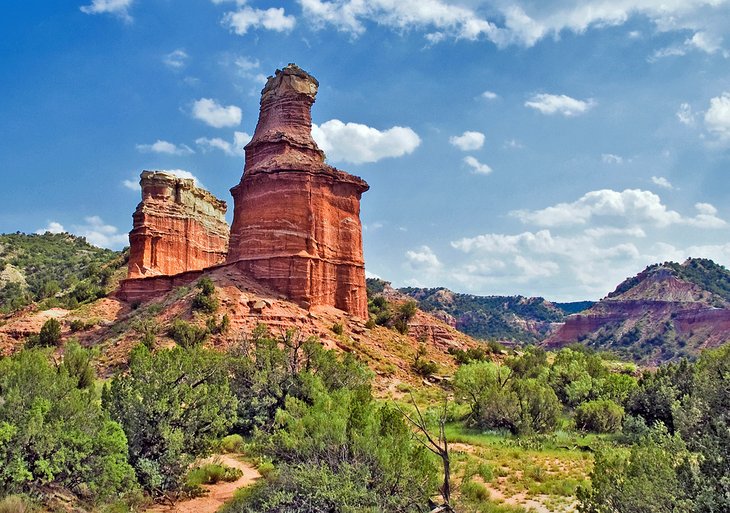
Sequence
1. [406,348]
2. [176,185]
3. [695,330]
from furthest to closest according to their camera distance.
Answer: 1. [695,330]
2. [176,185]
3. [406,348]

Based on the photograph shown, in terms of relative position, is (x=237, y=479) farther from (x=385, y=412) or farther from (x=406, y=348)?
(x=406, y=348)

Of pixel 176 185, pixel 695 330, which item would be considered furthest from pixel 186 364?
pixel 695 330

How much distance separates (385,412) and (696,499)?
766cm

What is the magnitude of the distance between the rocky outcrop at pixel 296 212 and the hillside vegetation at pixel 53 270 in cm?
2219

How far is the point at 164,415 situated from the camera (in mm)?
15961

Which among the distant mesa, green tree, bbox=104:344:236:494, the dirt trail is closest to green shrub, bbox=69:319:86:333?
the distant mesa

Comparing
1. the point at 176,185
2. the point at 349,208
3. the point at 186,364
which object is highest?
the point at 176,185

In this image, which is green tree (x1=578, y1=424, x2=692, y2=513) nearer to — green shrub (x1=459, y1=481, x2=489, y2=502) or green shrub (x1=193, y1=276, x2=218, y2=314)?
green shrub (x1=459, y1=481, x2=489, y2=502)

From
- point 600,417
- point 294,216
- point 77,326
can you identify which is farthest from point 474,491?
point 77,326

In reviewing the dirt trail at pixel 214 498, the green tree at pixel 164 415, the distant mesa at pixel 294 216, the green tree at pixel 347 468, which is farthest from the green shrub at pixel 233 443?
the distant mesa at pixel 294 216

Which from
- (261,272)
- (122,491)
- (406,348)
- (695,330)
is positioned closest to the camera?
(122,491)

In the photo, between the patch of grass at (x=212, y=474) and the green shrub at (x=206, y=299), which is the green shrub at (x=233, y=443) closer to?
the patch of grass at (x=212, y=474)

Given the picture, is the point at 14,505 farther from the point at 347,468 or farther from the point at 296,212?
the point at 296,212

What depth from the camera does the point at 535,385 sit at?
91.3ft
